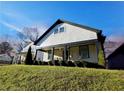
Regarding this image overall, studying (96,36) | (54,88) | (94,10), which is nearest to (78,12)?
(94,10)

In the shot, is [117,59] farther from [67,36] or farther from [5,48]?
[5,48]

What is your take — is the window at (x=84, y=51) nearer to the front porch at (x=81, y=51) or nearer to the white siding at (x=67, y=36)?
the front porch at (x=81, y=51)

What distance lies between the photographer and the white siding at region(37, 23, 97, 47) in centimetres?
1349

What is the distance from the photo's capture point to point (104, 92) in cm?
625

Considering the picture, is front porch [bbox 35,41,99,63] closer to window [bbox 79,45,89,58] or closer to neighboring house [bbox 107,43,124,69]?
window [bbox 79,45,89,58]

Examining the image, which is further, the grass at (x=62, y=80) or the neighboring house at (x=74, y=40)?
the neighboring house at (x=74, y=40)

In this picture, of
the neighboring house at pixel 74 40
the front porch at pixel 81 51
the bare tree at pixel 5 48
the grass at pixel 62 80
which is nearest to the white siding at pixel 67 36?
the neighboring house at pixel 74 40

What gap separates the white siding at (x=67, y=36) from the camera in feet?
44.3

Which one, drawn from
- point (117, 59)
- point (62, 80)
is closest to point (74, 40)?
point (117, 59)

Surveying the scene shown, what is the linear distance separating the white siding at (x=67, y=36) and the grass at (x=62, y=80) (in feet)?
18.4

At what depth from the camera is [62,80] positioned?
7375 millimetres

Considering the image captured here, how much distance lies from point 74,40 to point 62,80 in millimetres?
6979

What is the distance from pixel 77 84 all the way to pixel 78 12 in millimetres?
7481

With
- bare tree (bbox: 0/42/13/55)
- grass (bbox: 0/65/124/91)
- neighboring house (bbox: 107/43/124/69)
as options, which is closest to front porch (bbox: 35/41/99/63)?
neighboring house (bbox: 107/43/124/69)
